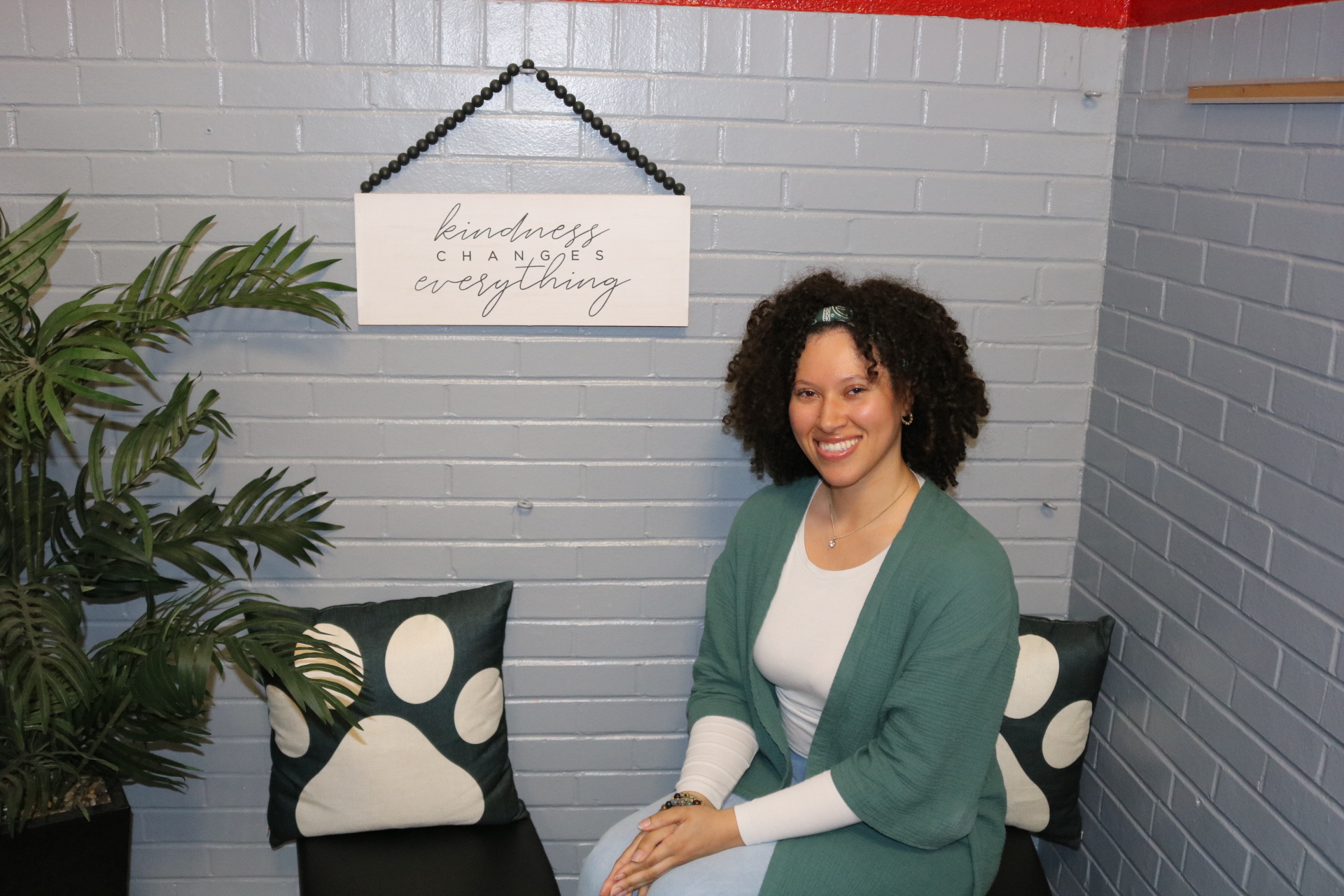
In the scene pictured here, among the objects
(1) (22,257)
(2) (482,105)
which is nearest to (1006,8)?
(2) (482,105)

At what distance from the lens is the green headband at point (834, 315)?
1849 millimetres

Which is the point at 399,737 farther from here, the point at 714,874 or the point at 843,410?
the point at 843,410

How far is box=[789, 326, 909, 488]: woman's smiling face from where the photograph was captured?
5.98ft

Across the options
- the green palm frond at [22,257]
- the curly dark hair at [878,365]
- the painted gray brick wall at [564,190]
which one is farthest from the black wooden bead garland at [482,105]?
the green palm frond at [22,257]

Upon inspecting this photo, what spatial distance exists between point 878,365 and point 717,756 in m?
0.72

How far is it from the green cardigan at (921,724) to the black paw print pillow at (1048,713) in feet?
0.99

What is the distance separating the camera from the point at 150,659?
5.87 feet

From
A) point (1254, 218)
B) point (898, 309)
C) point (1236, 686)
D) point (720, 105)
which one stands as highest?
point (720, 105)

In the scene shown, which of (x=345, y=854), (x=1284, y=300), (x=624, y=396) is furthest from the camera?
(x=624, y=396)

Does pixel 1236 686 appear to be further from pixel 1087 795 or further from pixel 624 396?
pixel 624 396

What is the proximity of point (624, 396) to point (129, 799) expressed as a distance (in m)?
1.36

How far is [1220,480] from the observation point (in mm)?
1865

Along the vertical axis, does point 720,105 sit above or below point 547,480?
above

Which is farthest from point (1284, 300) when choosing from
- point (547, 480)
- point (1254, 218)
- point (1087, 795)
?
point (547, 480)
